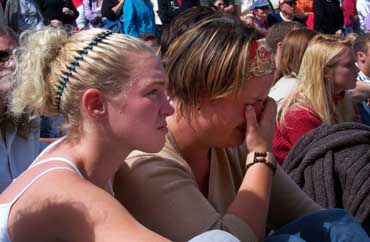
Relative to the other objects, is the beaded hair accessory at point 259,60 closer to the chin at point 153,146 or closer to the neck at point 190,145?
the neck at point 190,145

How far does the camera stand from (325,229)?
6.60ft

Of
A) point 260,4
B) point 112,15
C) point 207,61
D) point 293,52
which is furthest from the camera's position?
point 260,4

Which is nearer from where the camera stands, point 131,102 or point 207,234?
point 207,234

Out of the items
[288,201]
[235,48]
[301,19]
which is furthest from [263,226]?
[301,19]

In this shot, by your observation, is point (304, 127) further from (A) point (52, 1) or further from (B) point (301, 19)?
(B) point (301, 19)

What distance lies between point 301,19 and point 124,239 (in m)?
11.3

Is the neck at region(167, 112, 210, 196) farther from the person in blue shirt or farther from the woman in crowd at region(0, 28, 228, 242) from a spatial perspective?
the person in blue shirt

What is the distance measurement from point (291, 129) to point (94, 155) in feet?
6.86

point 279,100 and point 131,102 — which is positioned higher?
point 131,102

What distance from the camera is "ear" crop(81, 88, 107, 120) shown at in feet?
5.99

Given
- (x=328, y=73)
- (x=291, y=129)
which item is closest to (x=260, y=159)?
(x=291, y=129)

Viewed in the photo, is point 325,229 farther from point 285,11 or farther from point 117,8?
point 285,11

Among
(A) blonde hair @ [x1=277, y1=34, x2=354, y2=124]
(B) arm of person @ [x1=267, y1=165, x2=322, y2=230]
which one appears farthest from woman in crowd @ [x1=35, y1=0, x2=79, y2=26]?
(B) arm of person @ [x1=267, y1=165, x2=322, y2=230]

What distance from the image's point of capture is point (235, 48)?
6.87 feet
